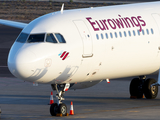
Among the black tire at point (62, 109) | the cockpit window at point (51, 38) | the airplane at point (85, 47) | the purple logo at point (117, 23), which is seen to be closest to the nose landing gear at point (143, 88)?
the airplane at point (85, 47)

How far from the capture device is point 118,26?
24000 millimetres

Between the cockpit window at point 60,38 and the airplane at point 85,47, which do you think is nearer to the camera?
the airplane at point 85,47

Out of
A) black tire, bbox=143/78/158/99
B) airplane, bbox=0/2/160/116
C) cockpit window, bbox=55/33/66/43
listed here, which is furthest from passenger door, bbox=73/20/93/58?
black tire, bbox=143/78/158/99

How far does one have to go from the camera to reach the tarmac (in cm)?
2220

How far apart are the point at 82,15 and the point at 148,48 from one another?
4.14 m

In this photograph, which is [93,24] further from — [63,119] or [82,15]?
[63,119]

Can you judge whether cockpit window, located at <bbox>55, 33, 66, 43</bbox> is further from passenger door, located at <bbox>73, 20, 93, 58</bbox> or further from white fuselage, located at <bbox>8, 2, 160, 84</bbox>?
passenger door, located at <bbox>73, 20, 93, 58</bbox>

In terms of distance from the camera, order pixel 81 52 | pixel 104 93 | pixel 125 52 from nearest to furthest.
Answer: pixel 81 52, pixel 125 52, pixel 104 93

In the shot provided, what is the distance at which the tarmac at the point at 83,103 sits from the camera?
22.2 m

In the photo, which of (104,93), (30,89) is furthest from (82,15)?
(30,89)

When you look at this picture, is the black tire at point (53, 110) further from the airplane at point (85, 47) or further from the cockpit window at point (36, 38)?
the cockpit window at point (36, 38)

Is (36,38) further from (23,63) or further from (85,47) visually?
(85,47)

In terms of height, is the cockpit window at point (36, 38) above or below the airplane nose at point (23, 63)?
above

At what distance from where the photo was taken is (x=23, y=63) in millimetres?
20531
